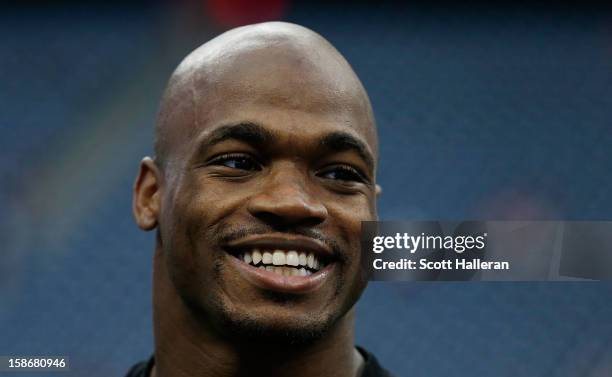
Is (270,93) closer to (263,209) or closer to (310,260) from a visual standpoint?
(263,209)

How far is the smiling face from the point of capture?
202 centimetres

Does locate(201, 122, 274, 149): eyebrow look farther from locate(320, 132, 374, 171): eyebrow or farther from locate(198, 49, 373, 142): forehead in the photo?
locate(320, 132, 374, 171): eyebrow

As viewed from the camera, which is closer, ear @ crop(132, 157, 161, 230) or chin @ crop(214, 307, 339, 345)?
chin @ crop(214, 307, 339, 345)

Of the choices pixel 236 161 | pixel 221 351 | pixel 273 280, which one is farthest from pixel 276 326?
pixel 236 161

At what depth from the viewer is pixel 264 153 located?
2086 mm

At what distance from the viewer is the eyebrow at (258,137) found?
6.79 feet

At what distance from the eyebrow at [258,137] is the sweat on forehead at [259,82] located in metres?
0.06

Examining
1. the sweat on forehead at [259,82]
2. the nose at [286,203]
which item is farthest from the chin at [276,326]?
the sweat on forehead at [259,82]

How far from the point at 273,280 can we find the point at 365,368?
1.74 feet

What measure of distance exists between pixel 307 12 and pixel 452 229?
51.4 inches

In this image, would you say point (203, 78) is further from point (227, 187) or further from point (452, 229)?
point (452, 229)

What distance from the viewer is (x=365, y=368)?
2398 mm

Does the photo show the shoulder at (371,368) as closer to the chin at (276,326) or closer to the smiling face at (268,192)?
the smiling face at (268,192)

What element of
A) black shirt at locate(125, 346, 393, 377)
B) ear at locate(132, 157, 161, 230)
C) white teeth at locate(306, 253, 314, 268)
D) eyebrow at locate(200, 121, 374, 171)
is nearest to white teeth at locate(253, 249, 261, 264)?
white teeth at locate(306, 253, 314, 268)
